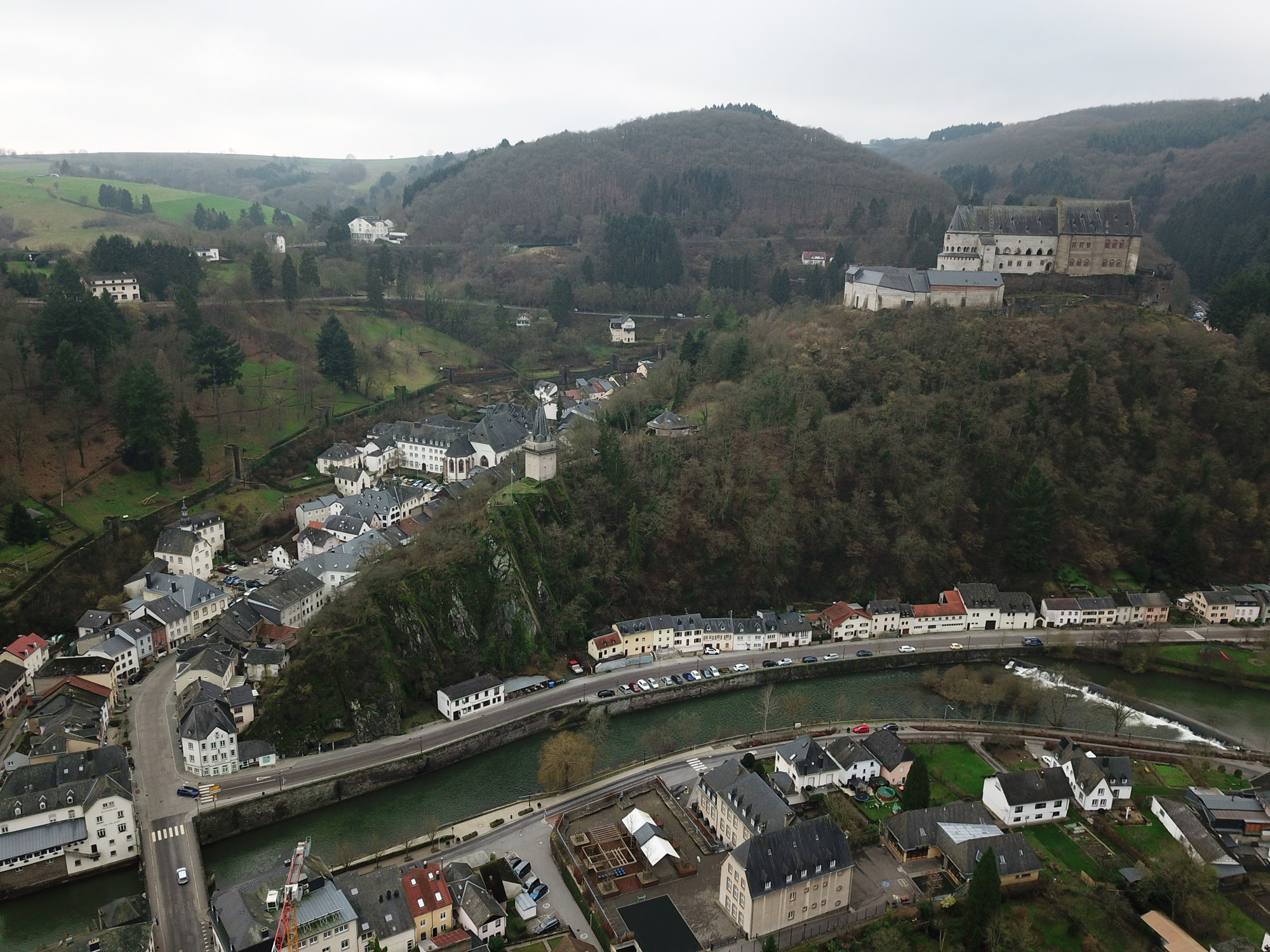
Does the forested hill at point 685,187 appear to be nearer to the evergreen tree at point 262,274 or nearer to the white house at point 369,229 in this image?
the white house at point 369,229

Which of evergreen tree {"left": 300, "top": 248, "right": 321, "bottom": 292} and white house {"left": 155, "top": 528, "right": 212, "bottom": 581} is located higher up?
evergreen tree {"left": 300, "top": 248, "right": 321, "bottom": 292}

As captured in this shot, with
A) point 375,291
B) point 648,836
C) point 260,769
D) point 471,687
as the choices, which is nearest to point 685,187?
point 375,291

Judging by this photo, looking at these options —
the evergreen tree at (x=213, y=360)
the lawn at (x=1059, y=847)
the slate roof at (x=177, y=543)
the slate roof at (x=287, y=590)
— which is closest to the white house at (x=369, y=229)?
the evergreen tree at (x=213, y=360)

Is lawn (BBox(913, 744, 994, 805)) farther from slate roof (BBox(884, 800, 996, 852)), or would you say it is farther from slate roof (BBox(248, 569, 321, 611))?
slate roof (BBox(248, 569, 321, 611))

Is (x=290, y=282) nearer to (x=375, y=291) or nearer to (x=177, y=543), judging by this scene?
(x=375, y=291)

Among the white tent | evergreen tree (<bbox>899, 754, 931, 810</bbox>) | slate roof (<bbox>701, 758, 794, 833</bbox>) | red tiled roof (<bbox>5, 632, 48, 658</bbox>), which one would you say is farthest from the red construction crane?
red tiled roof (<bbox>5, 632, 48, 658</bbox>)

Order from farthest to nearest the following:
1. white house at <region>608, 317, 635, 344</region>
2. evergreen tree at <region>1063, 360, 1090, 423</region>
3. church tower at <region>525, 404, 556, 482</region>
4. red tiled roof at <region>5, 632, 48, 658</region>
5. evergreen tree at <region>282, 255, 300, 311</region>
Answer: white house at <region>608, 317, 635, 344</region> < evergreen tree at <region>282, 255, 300, 311</region> < evergreen tree at <region>1063, 360, 1090, 423</region> < church tower at <region>525, 404, 556, 482</region> < red tiled roof at <region>5, 632, 48, 658</region>

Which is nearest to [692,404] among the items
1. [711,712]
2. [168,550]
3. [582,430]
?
[582,430]
